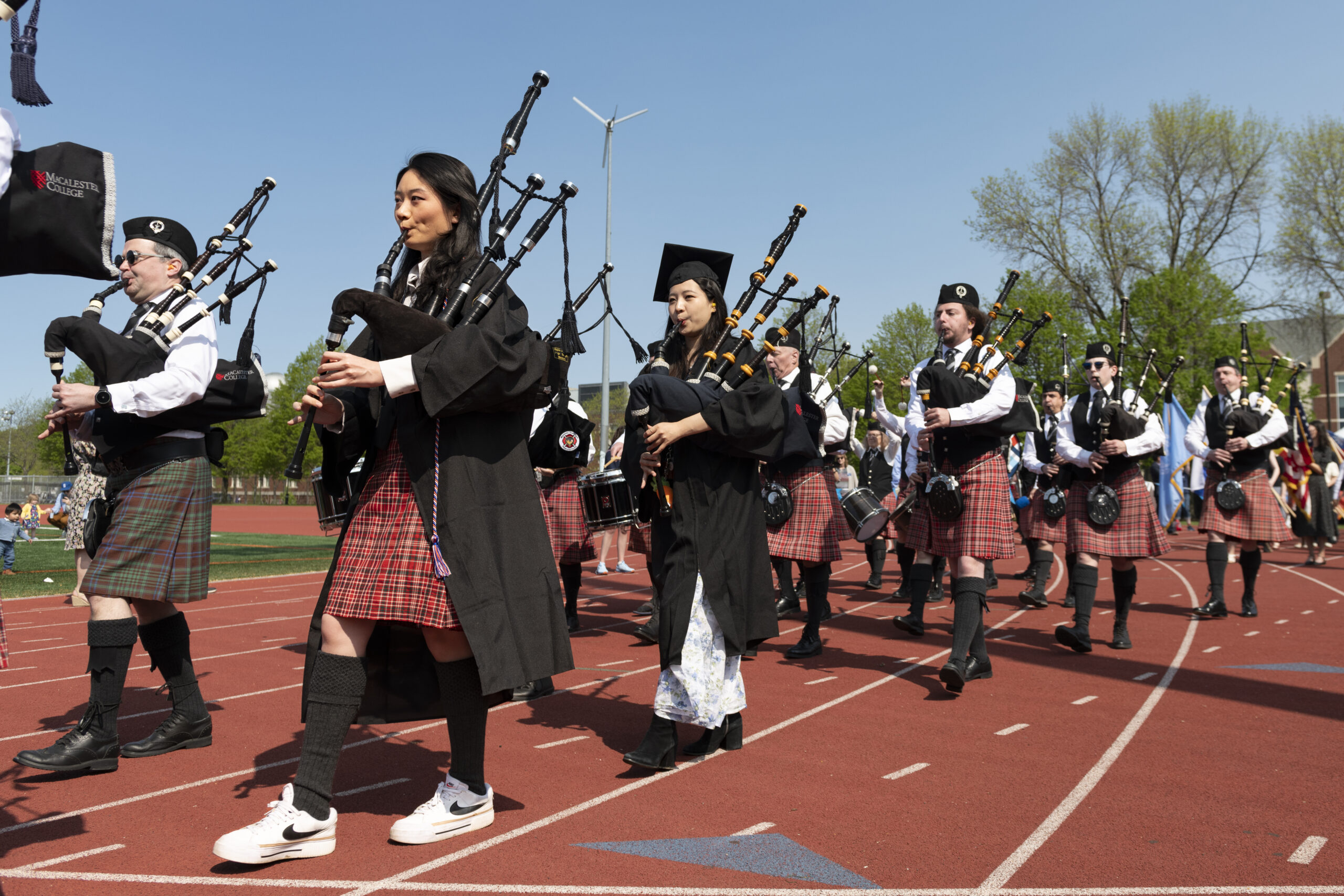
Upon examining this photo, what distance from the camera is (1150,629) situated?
7055 millimetres

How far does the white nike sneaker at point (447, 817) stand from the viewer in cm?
267

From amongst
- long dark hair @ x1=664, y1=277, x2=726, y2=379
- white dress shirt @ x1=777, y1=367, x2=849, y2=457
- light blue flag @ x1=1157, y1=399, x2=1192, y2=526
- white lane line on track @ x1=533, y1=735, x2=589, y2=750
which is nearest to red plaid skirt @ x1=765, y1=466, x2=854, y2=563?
white dress shirt @ x1=777, y1=367, x2=849, y2=457

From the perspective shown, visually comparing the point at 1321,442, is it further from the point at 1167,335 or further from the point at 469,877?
the point at 469,877

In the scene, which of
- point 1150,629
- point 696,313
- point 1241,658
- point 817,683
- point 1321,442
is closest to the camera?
point 696,313

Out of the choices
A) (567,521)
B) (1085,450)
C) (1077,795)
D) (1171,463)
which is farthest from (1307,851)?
(1171,463)

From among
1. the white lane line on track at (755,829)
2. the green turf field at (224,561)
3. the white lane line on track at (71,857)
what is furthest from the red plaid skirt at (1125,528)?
the green turf field at (224,561)

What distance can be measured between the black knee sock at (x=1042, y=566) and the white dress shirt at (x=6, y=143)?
26.6ft

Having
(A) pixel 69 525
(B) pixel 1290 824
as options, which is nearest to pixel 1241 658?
(B) pixel 1290 824

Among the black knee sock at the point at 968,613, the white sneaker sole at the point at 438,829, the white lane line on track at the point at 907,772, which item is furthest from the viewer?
the black knee sock at the point at 968,613

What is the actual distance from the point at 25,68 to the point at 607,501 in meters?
4.41

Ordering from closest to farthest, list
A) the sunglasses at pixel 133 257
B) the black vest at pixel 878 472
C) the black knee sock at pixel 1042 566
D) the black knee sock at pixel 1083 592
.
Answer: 1. the sunglasses at pixel 133 257
2. the black knee sock at pixel 1083 592
3. the black knee sock at pixel 1042 566
4. the black vest at pixel 878 472

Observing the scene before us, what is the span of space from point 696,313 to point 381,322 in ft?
5.19

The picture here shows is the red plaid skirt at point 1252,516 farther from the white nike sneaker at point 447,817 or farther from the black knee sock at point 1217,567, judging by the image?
the white nike sneaker at point 447,817

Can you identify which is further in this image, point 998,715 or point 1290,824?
point 998,715
